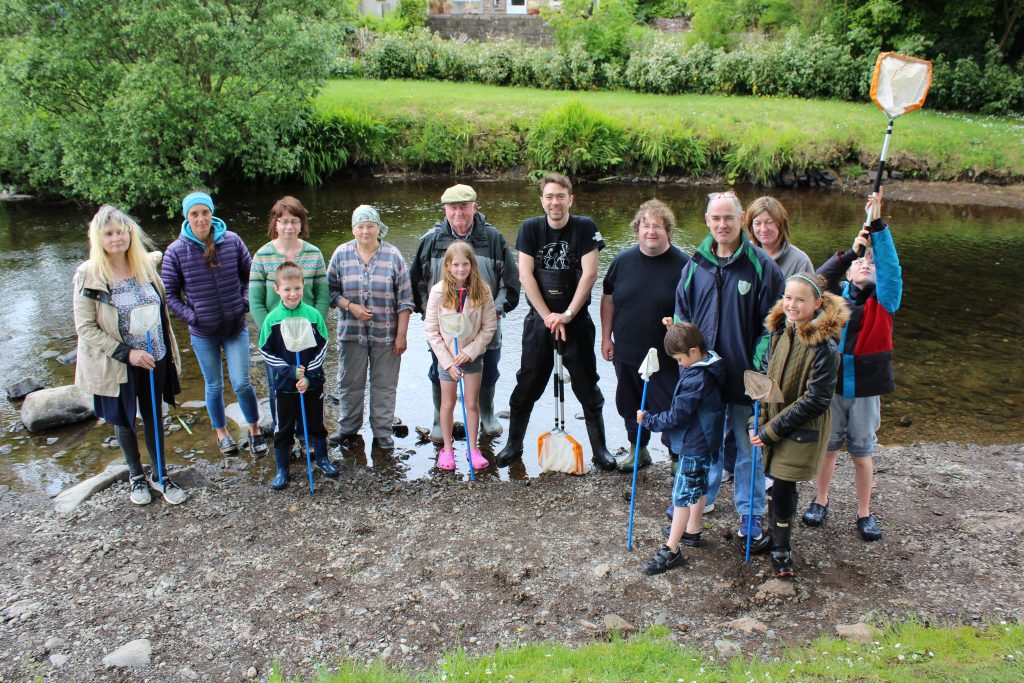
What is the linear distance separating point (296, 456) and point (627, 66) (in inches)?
926

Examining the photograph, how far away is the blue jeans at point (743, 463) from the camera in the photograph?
526 cm

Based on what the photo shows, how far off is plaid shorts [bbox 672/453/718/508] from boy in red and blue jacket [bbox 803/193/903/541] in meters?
0.90

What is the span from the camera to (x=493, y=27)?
35.3 metres

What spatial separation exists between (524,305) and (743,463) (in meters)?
6.31

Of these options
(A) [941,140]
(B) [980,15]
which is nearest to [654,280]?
(A) [941,140]

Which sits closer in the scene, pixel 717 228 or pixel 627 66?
pixel 717 228

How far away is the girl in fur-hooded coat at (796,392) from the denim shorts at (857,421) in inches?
22.1

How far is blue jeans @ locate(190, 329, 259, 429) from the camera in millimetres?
6547

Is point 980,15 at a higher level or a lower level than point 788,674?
higher

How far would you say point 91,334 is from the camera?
221 inches

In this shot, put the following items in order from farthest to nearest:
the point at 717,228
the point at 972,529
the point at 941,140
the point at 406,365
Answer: the point at 941,140, the point at 406,365, the point at 972,529, the point at 717,228

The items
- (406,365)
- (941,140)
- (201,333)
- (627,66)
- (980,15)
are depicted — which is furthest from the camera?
(627,66)

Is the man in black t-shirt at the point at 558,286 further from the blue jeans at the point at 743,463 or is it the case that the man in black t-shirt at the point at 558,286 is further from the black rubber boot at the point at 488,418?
the blue jeans at the point at 743,463

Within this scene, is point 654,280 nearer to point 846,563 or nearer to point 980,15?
point 846,563
